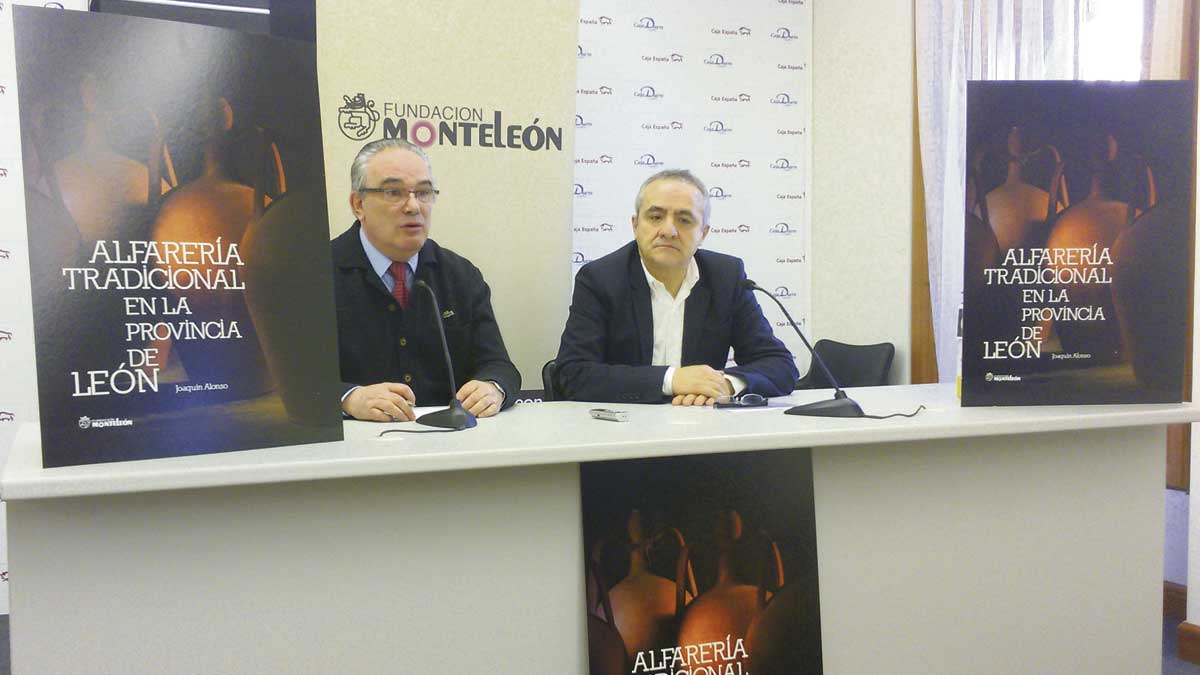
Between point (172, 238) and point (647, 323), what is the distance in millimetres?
1511

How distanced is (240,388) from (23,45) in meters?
0.57

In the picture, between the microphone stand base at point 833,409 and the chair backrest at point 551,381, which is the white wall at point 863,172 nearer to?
the chair backrest at point 551,381

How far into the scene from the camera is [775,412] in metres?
1.94

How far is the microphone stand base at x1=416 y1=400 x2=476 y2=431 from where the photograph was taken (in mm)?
1711

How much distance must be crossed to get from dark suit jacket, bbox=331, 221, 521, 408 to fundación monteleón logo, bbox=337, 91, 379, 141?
0.67 metres

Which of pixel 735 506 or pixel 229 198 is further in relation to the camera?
pixel 735 506

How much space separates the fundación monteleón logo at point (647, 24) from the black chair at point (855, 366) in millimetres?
1897

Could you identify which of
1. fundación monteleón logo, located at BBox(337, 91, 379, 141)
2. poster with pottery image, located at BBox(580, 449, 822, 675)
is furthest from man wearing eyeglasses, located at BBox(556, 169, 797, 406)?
fundación monteleón logo, located at BBox(337, 91, 379, 141)

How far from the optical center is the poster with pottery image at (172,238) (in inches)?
49.2

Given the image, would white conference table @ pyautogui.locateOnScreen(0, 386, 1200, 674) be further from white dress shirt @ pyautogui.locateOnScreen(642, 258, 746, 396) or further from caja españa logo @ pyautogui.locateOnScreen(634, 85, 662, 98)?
caja españa logo @ pyautogui.locateOnScreen(634, 85, 662, 98)

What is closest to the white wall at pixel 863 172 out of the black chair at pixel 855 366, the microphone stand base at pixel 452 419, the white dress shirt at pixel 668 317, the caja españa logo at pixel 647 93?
the black chair at pixel 855 366

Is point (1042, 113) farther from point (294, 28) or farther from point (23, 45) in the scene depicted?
point (294, 28)

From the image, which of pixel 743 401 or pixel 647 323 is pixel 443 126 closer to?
pixel 647 323

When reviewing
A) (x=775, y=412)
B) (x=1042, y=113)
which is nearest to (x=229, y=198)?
(x=775, y=412)
